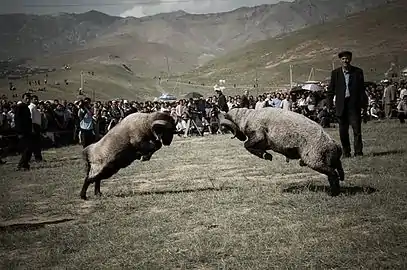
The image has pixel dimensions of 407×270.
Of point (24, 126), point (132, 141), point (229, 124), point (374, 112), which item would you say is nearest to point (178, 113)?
point (374, 112)

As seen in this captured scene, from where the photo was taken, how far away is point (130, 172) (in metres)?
15.0

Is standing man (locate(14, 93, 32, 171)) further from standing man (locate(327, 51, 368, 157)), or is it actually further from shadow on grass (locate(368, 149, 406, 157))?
shadow on grass (locate(368, 149, 406, 157))

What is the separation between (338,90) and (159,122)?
5437mm

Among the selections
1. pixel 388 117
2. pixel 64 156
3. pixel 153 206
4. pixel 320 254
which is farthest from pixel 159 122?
pixel 388 117

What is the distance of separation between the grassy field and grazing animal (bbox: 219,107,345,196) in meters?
0.57

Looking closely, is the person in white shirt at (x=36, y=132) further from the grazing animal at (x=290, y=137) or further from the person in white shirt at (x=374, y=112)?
the person in white shirt at (x=374, y=112)

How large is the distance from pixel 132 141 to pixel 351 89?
19.9 feet

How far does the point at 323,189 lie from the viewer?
10000mm

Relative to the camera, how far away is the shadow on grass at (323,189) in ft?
31.2

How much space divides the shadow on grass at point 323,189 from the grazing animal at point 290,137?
35 cm

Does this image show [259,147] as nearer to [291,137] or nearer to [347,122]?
[291,137]

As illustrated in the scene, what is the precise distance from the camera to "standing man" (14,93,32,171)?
54.9 feet

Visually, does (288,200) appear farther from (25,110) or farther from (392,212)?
(25,110)

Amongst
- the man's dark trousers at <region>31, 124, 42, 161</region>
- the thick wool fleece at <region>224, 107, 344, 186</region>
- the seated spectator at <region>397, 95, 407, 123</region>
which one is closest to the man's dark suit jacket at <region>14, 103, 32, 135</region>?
the man's dark trousers at <region>31, 124, 42, 161</region>
